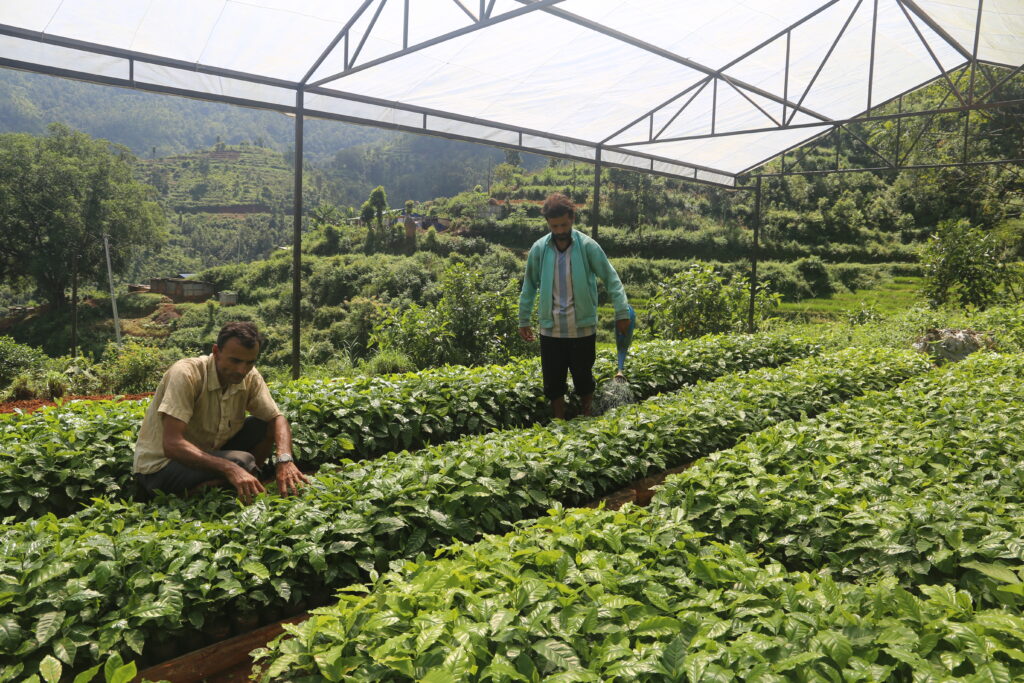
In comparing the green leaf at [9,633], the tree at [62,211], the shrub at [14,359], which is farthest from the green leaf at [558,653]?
the tree at [62,211]

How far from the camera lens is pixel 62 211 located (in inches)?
1628

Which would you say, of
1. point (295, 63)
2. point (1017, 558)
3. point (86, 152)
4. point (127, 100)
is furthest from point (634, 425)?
point (127, 100)

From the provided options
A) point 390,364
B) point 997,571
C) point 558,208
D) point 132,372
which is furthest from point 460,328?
point 997,571

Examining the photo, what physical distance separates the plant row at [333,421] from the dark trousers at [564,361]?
1.13ft

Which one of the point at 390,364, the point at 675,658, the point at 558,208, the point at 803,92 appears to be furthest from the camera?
the point at 390,364

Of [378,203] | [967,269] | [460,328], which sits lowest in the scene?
[460,328]

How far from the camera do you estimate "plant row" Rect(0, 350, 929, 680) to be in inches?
99.7

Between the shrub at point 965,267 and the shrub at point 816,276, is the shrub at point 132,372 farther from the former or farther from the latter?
the shrub at point 816,276

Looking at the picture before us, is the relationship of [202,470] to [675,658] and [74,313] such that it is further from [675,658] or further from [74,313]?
[74,313]

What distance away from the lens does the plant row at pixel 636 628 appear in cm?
192

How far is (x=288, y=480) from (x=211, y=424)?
643 mm

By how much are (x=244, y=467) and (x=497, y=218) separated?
46.6 metres

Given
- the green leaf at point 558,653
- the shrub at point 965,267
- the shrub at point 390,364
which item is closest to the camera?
the green leaf at point 558,653

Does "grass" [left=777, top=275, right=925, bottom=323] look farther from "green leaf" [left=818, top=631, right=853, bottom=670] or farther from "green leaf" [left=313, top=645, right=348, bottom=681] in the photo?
"green leaf" [left=313, top=645, right=348, bottom=681]
